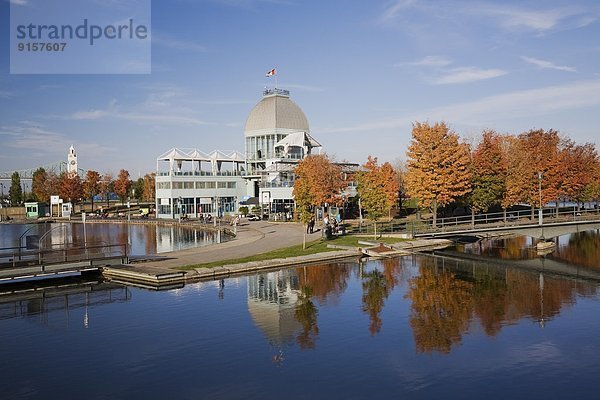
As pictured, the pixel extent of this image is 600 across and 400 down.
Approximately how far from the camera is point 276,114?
111 m

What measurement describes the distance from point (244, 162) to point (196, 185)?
49.2 ft

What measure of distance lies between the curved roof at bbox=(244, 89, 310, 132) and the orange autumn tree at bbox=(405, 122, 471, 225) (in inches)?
1989

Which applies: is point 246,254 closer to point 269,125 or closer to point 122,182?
point 269,125

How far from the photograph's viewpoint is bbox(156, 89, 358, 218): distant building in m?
105

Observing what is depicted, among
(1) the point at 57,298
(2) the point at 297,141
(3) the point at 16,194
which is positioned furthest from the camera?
(3) the point at 16,194

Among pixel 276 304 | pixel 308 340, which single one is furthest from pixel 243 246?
pixel 308 340

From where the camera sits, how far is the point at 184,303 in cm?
3152

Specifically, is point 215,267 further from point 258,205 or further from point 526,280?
point 258,205

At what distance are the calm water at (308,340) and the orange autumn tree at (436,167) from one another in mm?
24874

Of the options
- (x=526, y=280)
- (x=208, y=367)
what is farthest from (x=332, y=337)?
(x=526, y=280)

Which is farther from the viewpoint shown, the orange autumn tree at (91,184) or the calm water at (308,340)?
the orange autumn tree at (91,184)

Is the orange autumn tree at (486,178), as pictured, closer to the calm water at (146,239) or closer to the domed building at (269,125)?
the calm water at (146,239)

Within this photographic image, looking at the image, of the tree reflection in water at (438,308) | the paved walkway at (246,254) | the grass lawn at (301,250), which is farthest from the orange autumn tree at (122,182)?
the tree reflection in water at (438,308)

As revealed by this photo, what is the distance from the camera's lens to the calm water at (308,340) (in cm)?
1914
